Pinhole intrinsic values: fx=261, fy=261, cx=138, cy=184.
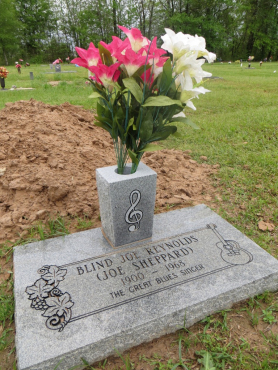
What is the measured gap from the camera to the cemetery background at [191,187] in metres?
1.39

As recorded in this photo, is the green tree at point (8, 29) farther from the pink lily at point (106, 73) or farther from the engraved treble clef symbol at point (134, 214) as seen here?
the engraved treble clef symbol at point (134, 214)

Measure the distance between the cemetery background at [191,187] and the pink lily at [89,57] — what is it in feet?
4.26

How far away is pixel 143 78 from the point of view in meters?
1.38

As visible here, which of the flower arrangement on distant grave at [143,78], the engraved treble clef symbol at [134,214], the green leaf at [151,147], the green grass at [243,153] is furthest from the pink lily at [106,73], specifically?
the green grass at [243,153]

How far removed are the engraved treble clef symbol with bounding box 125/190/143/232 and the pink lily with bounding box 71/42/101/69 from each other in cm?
76

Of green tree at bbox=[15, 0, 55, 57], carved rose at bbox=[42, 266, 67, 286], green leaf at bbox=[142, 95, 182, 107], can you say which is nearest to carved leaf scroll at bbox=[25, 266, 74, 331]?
carved rose at bbox=[42, 266, 67, 286]

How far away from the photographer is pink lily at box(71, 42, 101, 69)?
1314 mm

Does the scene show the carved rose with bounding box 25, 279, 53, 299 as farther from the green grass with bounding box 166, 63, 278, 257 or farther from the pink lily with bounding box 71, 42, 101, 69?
the green grass with bounding box 166, 63, 278, 257

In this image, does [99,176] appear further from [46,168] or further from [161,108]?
[46,168]

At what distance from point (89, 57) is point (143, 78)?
0.29 m

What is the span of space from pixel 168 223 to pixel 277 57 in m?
32.8

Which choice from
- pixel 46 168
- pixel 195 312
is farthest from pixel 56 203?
pixel 195 312

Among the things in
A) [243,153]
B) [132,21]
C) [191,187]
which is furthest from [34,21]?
[191,187]

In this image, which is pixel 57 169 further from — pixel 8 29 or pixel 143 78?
pixel 8 29
